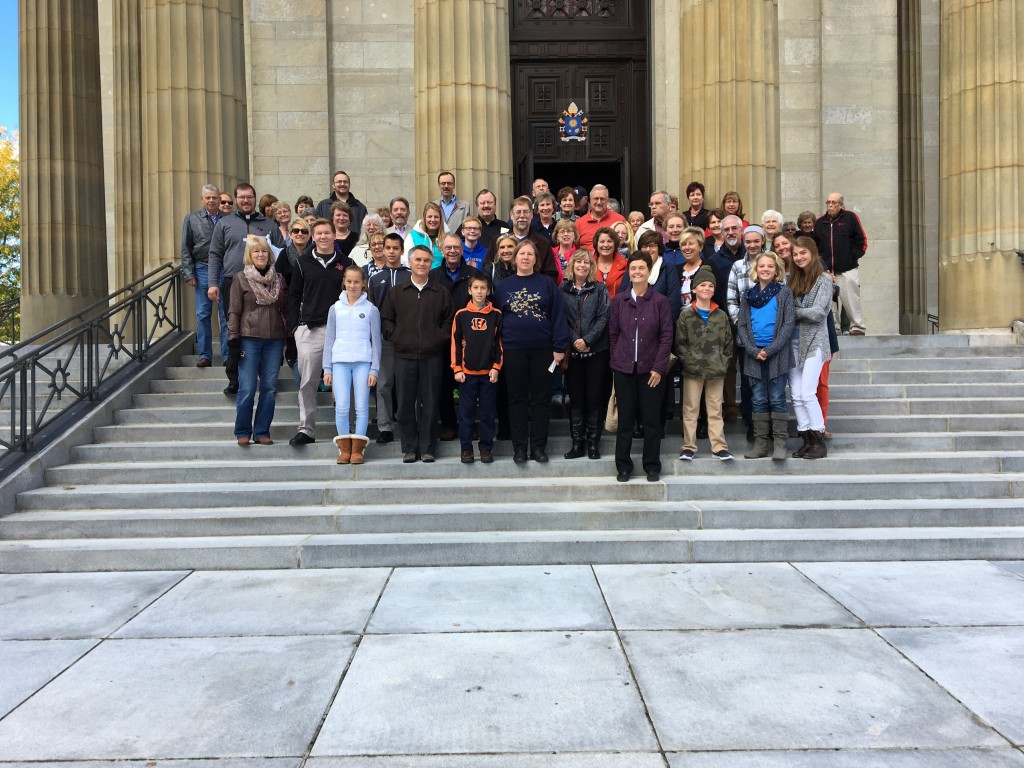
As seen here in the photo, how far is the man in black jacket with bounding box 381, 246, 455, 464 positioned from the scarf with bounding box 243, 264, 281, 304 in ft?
3.83

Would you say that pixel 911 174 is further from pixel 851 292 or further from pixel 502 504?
pixel 502 504

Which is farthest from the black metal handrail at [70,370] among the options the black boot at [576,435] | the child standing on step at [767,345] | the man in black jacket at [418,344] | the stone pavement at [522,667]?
the child standing on step at [767,345]

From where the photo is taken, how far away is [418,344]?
25.0 feet

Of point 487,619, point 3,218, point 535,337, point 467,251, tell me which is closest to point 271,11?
point 467,251

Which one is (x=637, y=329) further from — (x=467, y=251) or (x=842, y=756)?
(x=842, y=756)

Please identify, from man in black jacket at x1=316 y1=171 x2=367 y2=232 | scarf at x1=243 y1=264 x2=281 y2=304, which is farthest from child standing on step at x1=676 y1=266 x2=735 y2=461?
man in black jacket at x1=316 y1=171 x2=367 y2=232

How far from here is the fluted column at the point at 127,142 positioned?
17.5 meters

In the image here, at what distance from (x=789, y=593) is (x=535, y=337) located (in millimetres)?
3311

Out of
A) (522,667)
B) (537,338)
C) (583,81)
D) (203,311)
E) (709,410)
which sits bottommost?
(522,667)

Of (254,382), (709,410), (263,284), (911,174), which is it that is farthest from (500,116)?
(911,174)

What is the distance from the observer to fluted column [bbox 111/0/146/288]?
57.5 feet

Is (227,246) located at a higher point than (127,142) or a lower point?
lower

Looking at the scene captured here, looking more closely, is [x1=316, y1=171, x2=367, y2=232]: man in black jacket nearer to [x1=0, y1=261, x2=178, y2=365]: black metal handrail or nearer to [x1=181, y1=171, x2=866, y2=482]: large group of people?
[x1=181, y1=171, x2=866, y2=482]: large group of people

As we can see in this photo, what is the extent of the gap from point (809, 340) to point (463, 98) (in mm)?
6383
